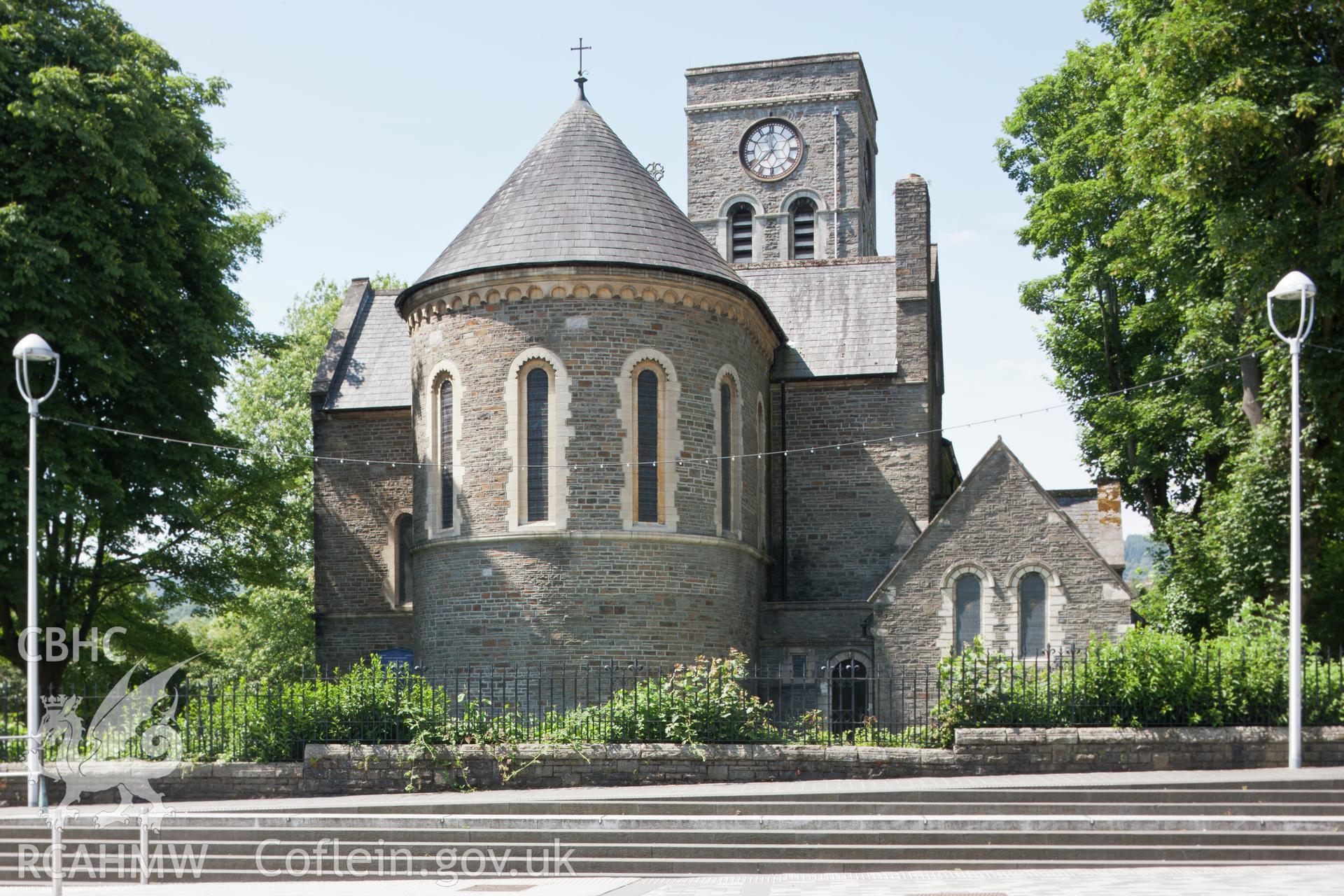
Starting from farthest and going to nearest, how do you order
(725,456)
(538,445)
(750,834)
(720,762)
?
1. (725,456)
2. (538,445)
3. (720,762)
4. (750,834)

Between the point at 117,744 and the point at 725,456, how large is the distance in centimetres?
1224

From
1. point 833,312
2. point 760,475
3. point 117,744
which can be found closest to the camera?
point 117,744

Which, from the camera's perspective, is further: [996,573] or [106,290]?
[996,573]

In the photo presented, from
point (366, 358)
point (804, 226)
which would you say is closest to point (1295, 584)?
point (366, 358)

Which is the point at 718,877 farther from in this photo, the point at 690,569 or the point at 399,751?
the point at 690,569

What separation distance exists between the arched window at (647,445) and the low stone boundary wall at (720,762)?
7.98 metres

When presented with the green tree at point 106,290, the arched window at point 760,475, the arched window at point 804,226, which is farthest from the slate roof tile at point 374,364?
the arched window at point 804,226

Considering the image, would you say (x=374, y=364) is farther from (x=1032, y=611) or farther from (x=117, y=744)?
(x=1032, y=611)

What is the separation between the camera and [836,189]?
50500mm

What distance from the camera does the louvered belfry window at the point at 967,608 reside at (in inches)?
1066

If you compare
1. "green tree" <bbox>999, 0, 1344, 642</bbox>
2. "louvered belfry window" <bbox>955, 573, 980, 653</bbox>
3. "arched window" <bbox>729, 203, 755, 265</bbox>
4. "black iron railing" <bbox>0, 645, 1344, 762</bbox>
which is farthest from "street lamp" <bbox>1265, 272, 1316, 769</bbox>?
"arched window" <bbox>729, 203, 755, 265</bbox>

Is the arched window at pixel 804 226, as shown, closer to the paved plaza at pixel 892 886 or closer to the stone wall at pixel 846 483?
the stone wall at pixel 846 483

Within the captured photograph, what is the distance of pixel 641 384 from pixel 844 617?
6.64 metres

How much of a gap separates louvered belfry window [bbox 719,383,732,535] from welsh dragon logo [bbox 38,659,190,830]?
10.9 metres
